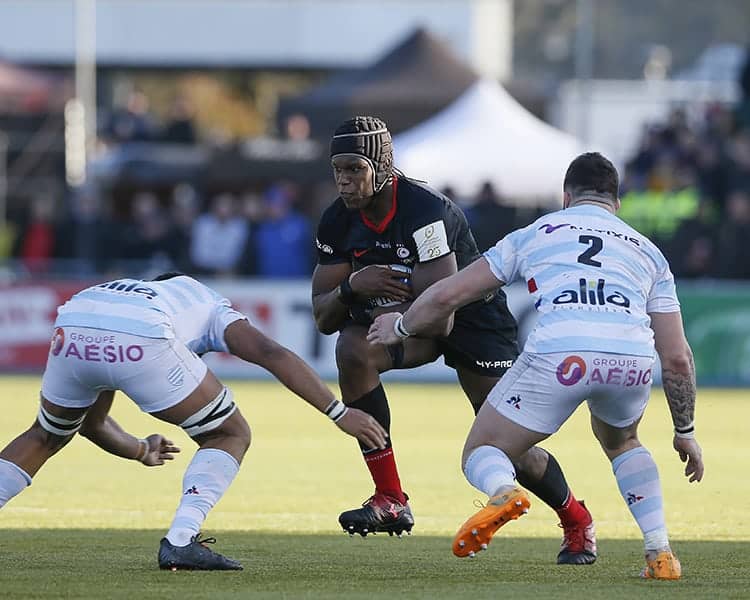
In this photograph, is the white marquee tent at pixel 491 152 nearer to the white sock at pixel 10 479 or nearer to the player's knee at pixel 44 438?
the player's knee at pixel 44 438

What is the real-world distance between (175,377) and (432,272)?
1.67 m

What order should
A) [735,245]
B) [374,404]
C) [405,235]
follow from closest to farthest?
[405,235], [374,404], [735,245]

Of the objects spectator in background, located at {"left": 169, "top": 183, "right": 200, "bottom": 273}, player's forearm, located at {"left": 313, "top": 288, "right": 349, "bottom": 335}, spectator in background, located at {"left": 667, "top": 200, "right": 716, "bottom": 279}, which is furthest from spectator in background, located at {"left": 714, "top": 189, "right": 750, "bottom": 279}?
player's forearm, located at {"left": 313, "top": 288, "right": 349, "bottom": 335}

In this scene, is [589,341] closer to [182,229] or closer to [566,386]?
[566,386]

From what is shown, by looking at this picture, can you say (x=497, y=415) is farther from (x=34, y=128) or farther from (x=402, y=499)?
(x=34, y=128)

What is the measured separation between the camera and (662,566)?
25.1 ft

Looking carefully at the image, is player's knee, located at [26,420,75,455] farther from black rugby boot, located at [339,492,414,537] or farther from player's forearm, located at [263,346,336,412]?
black rugby boot, located at [339,492,414,537]

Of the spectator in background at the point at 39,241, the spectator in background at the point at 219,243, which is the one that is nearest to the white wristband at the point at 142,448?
the spectator in background at the point at 219,243

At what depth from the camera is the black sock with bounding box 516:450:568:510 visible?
8.77m

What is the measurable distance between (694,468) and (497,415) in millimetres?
920

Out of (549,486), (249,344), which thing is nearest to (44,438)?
(249,344)

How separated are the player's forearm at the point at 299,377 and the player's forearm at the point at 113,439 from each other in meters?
1.03

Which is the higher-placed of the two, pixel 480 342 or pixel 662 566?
pixel 480 342

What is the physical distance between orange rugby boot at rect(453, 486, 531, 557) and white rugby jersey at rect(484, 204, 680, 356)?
724 millimetres
